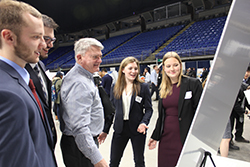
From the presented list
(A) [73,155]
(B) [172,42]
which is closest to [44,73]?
(A) [73,155]

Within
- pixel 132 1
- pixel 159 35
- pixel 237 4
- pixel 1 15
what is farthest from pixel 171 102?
pixel 132 1

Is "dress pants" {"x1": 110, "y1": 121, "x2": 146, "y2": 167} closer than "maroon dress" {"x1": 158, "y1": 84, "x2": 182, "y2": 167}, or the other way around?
"maroon dress" {"x1": 158, "y1": 84, "x2": 182, "y2": 167}

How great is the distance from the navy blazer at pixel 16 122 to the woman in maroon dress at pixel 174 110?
1.24 meters

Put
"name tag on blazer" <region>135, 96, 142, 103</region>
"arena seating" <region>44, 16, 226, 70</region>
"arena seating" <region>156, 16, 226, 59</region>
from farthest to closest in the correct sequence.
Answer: "arena seating" <region>44, 16, 226, 70</region> < "arena seating" <region>156, 16, 226, 59</region> < "name tag on blazer" <region>135, 96, 142, 103</region>

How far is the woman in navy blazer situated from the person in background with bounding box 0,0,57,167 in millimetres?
1155

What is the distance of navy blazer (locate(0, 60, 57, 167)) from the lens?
0.51 m

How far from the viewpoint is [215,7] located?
12.5 metres

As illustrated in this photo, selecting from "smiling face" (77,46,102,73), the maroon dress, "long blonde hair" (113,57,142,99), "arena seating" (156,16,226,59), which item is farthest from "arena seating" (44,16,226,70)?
"smiling face" (77,46,102,73)

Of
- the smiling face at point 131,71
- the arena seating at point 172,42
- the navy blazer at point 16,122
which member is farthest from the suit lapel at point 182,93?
the arena seating at point 172,42

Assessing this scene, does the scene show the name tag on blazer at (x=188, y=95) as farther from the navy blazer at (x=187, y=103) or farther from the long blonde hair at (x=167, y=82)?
the long blonde hair at (x=167, y=82)

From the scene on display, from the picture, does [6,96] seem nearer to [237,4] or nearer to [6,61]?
[6,61]

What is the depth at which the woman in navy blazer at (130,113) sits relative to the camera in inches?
72.9

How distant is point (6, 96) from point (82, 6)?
16.6m

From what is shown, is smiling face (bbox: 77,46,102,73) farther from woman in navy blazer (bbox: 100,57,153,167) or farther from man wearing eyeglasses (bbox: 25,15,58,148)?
woman in navy blazer (bbox: 100,57,153,167)
